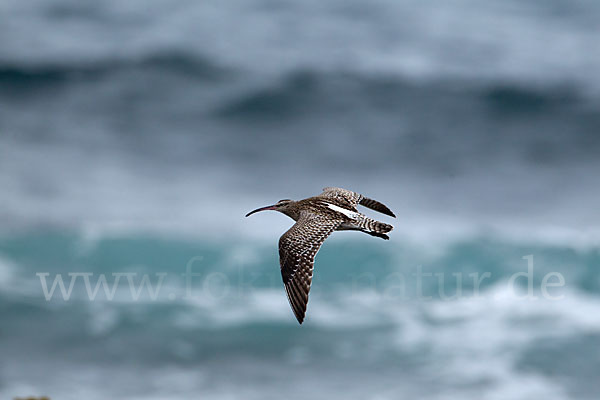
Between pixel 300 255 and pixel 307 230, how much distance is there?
4.14ft

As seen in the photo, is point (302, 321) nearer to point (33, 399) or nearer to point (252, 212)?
point (252, 212)

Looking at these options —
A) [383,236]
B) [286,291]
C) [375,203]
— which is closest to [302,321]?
[286,291]

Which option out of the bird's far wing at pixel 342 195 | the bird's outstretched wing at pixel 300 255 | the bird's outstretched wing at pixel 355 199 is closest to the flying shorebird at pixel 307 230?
the bird's outstretched wing at pixel 300 255

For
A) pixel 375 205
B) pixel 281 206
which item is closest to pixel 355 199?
pixel 375 205

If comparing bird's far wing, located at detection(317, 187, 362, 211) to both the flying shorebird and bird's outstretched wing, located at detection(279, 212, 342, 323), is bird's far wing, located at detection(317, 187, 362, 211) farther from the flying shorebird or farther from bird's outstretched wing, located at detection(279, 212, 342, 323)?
bird's outstretched wing, located at detection(279, 212, 342, 323)

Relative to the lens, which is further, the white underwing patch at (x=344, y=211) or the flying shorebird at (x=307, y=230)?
the white underwing patch at (x=344, y=211)

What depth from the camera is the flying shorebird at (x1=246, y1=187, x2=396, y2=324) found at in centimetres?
2132

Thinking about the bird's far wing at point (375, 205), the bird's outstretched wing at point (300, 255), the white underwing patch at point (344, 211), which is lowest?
the bird's outstretched wing at point (300, 255)

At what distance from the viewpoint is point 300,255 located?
21781 millimetres

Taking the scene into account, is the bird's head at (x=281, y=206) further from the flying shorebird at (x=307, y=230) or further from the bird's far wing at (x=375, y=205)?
the bird's far wing at (x=375, y=205)

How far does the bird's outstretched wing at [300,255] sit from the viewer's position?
2112 cm

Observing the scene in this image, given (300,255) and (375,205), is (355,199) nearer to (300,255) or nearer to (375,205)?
(375,205)

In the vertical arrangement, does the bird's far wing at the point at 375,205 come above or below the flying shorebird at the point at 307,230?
above

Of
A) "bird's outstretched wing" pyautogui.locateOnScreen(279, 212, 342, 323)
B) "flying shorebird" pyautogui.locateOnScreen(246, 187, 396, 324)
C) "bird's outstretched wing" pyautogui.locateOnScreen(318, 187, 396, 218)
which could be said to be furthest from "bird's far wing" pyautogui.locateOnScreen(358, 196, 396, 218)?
"bird's outstretched wing" pyautogui.locateOnScreen(279, 212, 342, 323)
